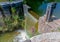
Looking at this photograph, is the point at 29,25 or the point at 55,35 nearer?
the point at 55,35

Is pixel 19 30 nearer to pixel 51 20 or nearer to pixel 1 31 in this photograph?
pixel 1 31

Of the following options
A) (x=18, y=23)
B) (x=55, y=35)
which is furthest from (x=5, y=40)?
(x=55, y=35)

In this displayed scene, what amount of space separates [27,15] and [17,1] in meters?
0.50

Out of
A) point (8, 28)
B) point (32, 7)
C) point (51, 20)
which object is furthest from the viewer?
point (32, 7)

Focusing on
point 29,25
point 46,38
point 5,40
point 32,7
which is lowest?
point 5,40

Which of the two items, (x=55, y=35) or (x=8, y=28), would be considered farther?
(x=8, y=28)

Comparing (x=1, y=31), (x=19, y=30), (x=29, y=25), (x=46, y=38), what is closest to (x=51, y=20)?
(x=29, y=25)

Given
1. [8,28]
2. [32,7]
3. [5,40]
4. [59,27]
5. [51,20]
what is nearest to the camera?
[59,27]

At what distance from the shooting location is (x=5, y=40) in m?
3.66

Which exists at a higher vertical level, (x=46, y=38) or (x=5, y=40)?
(x=46, y=38)

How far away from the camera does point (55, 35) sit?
4.94 ft

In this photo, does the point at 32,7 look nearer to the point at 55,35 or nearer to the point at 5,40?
the point at 5,40

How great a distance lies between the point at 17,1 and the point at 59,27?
1.69 meters

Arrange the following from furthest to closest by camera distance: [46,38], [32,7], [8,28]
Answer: [32,7]
[8,28]
[46,38]
